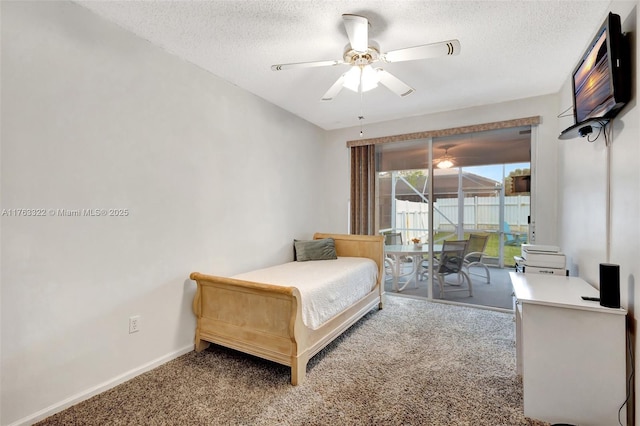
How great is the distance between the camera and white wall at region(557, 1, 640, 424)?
1.48 meters

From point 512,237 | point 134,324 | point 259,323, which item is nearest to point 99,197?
point 134,324

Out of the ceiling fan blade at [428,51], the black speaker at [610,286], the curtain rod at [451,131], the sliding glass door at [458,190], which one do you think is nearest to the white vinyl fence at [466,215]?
the sliding glass door at [458,190]

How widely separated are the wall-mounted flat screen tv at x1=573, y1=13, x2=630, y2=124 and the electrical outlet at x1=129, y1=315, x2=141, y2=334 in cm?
322

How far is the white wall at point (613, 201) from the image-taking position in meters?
1.48

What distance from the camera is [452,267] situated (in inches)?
148

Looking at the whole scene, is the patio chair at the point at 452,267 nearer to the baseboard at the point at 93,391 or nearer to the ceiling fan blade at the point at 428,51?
the ceiling fan blade at the point at 428,51

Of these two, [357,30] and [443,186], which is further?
[443,186]

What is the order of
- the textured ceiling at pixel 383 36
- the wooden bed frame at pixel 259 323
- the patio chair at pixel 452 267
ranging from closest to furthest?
the textured ceiling at pixel 383 36, the wooden bed frame at pixel 259 323, the patio chair at pixel 452 267

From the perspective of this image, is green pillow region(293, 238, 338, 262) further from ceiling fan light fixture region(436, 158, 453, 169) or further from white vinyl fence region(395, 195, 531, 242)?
ceiling fan light fixture region(436, 158, 453, 169)

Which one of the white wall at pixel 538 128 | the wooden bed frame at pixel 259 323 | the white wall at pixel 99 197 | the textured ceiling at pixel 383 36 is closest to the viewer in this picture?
the white wall at pixel 99 197

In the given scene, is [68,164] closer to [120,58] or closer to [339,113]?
[120,58]

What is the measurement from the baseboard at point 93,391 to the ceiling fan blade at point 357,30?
2.63 m

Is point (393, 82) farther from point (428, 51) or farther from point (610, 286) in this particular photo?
point (610, 286)

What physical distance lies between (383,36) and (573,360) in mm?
2315
